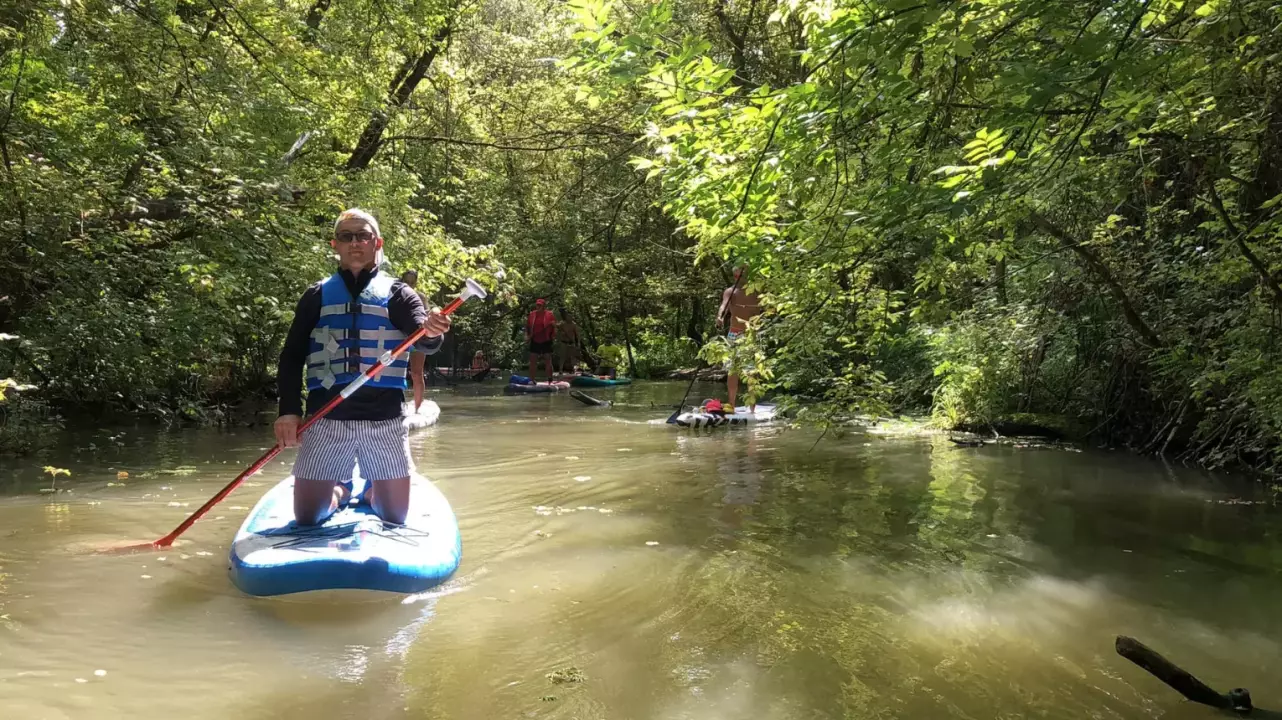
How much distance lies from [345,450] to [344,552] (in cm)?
55

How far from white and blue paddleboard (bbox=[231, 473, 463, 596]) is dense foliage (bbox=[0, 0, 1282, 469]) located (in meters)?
2.22

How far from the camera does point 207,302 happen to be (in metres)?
8.17

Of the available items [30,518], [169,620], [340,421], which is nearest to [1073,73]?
[340,421]

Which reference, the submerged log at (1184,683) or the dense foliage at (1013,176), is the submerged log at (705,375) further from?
the submerged log at (1184,683)

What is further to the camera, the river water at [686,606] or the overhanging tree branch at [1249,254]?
the overhanging tree branch at [1249,254]

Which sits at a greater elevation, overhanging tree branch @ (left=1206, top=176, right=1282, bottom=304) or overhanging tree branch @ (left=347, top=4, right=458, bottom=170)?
overhanging tree branch @ (left=347, top=4, right=458, bottom=170)

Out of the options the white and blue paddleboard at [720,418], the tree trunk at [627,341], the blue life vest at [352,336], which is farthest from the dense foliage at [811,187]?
the tree trunk at [627,341]

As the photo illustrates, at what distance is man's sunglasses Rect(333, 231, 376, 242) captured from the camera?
13.0 feet

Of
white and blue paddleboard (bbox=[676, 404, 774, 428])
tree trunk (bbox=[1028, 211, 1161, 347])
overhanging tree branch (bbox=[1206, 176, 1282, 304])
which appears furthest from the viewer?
white and blue paddleboard (bbox=[676, 404, 774, 428])

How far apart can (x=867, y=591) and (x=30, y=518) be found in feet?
16.2

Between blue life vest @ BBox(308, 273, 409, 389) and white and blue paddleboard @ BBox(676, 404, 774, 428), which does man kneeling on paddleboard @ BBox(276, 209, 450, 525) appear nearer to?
blue life vest @ BBox(308, 273, 409, 389)

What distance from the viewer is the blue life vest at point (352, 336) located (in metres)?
4.07

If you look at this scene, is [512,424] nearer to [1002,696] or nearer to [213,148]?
[213,148]

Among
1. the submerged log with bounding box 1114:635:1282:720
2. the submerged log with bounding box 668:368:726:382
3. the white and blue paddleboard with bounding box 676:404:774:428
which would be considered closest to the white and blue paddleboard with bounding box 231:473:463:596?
the submerged log with bounding box 1114:635:1282:720
